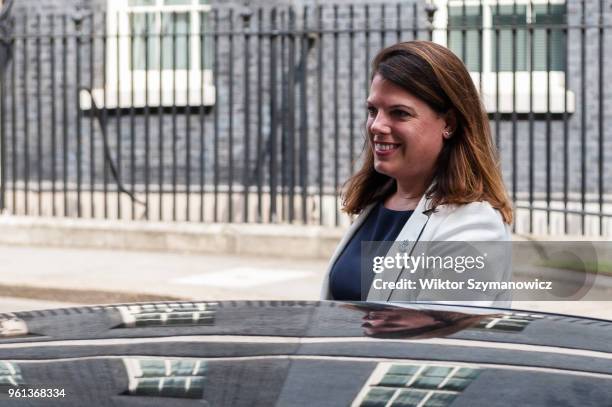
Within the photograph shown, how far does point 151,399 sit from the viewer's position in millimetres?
1943

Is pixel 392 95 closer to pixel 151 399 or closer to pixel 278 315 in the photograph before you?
pixel 278 315

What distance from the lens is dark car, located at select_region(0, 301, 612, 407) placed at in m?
1.95

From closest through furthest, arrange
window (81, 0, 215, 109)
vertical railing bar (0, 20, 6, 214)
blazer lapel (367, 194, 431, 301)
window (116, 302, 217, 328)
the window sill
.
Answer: window (116, 302, 217, 328), blazer lapel (367, 194, 431, 301), vertical railing bar (0, 20, 6, 214), the window sill, window (81, 0, 215, 109)

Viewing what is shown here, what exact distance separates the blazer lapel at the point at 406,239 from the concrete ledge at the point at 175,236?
9.20 meters

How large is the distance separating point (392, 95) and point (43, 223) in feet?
35.2

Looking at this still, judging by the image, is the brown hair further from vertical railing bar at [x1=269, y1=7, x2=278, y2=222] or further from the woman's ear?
vertical railing bar at [x1=269, y1=7, x2=278, y2=222]

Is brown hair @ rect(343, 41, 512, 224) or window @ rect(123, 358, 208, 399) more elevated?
brown hair @ rect(343, 41, 512, 224)

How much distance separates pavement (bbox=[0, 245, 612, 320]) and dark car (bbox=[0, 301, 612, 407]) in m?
6.09

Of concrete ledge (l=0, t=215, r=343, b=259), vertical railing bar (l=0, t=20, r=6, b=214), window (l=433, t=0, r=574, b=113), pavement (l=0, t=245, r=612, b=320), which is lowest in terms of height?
pavement (l=0, t=245, r=612, b=320)

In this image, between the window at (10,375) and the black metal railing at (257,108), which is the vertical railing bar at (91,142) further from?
the window at (10,375)

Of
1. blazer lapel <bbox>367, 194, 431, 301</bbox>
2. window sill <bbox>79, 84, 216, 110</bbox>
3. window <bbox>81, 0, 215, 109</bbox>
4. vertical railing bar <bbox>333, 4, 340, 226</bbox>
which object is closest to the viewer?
blazer lapel <bbox>367, 194, 431, 301</bbox>

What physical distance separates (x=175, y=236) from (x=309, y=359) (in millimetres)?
10925

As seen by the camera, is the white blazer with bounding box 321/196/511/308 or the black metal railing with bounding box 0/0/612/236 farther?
the black metal railing with bounding box 0/0/612/236

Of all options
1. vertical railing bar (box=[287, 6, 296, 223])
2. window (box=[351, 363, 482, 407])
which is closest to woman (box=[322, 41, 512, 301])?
window (box=[351, 363, 482, 407])
